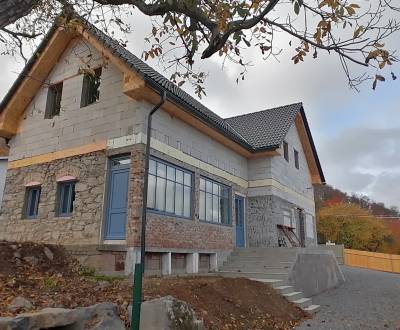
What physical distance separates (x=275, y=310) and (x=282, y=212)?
8809mm

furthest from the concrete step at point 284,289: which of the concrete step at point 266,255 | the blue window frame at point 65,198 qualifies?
the blue window frame at point 65,198

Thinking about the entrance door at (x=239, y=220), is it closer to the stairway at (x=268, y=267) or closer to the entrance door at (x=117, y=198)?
the stairway at (x=268, y=267)

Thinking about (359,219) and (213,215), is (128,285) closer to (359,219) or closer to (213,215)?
(213,215)

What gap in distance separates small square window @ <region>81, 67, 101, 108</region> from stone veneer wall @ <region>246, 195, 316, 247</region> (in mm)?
8005

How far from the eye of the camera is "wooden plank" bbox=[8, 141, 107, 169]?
1155 cm

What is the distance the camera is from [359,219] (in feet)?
136

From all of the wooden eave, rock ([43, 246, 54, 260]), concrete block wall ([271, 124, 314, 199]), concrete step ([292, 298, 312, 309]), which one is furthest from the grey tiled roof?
rock ([43, 246, 54, 260])

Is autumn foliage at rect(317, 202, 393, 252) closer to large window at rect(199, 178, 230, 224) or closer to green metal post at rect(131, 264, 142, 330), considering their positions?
large window at rect(199, 178, 230, 224)

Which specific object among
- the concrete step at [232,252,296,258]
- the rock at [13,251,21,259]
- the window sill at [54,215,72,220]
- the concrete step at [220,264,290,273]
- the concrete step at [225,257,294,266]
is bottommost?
the concrete step at [220,264,290,273]

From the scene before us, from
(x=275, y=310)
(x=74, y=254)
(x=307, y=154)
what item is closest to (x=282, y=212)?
(x=307, y=154)

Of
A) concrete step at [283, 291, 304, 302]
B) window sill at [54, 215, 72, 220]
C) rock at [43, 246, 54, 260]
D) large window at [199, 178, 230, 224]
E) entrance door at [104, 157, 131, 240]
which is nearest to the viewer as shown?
rock at [43, 246, 54, 260]

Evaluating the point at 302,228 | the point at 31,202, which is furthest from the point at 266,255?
the point at 31,202

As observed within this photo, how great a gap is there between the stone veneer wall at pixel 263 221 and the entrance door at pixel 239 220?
0.38m

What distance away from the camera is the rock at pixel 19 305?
5.32 m
